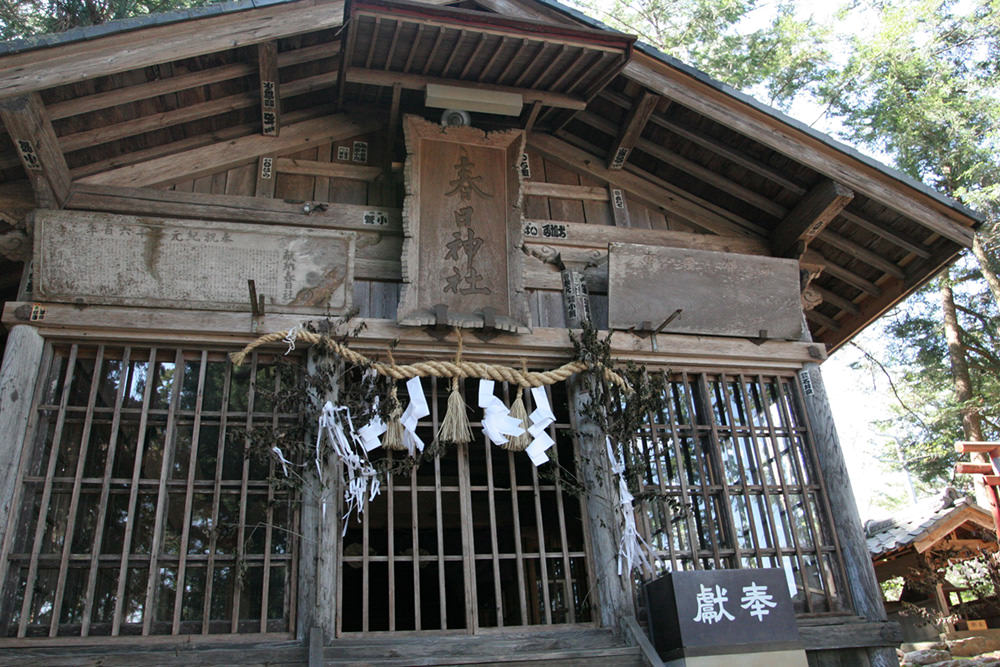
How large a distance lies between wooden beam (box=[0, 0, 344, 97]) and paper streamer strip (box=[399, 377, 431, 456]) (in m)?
2.76

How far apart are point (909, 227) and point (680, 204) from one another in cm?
205

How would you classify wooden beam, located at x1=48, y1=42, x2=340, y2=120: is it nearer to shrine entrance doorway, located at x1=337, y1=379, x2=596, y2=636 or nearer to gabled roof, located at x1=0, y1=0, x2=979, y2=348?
gabled roof, located at x1=0, y1=0, x2=979, y2=348

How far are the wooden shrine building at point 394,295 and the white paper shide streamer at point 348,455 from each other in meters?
0.15

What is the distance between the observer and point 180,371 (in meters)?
5.68

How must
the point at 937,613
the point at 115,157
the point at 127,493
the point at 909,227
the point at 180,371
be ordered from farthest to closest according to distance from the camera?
the point at 937,613 < the point at 909,227 < the point at 115,157 < the point at 180,371 < the point at 127,493

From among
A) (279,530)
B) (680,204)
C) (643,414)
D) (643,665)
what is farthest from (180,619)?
(680,204)

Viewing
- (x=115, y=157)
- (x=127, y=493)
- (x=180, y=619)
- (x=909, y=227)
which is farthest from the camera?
(x=909, y=227)

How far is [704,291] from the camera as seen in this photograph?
6762 mm

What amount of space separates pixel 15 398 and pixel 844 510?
627 cm

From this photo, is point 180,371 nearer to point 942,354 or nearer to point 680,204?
point 680,204

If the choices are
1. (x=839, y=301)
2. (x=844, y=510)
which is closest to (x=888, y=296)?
(x=839, y=301)

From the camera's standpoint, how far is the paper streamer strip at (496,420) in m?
5.76

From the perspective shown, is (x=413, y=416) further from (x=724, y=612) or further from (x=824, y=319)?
(x=824, y=319)

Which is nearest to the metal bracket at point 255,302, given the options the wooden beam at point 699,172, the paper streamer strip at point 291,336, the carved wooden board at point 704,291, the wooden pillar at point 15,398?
the paper streamer strip at point 291,336
